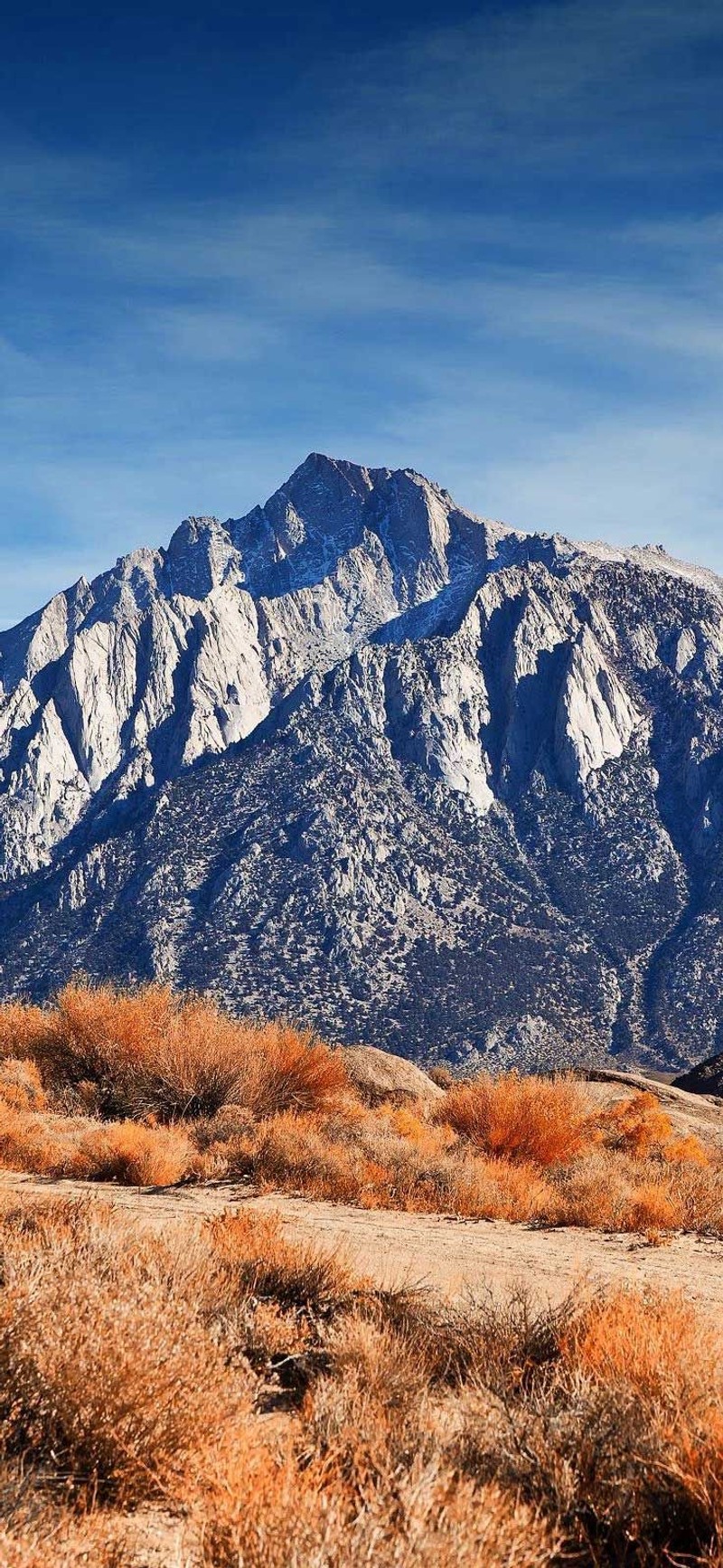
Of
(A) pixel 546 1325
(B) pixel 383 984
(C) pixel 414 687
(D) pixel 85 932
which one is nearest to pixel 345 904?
(B) pixel 383 984

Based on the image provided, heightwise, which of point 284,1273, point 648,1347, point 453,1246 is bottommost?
point 453,1246

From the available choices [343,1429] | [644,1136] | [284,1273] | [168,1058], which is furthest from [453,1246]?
[644,1136]

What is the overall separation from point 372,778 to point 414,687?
29.2 m

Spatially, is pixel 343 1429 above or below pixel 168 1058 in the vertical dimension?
above

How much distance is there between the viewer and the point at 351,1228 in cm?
1052

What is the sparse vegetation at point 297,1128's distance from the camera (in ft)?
41.1

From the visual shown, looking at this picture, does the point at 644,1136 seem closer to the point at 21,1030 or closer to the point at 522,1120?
the point at 522,1120

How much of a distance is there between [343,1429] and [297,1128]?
35.2 ft

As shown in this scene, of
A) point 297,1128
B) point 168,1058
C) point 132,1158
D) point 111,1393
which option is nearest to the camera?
point 111,1393

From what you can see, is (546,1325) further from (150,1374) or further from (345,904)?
(345,904)

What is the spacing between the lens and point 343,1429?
461cm

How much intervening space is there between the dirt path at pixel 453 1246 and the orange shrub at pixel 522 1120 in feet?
15.0

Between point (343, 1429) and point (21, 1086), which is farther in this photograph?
point (21, 1086)

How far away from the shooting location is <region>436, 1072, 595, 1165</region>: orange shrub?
16.2 meters
